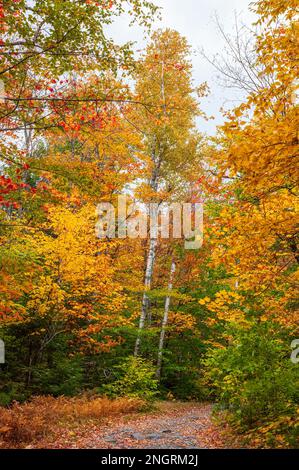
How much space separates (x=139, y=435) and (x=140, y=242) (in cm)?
1271

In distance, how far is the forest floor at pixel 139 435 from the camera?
22.9 ft

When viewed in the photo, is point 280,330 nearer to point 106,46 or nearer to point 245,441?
point 245,441

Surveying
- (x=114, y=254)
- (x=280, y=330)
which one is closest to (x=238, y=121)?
(x=280, y=330)

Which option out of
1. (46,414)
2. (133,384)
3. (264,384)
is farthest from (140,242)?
(264,384)

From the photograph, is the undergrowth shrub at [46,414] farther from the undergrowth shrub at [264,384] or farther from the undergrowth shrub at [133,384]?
the undergrowth shrub at [264,384]

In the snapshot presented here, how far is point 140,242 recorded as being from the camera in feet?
65.5

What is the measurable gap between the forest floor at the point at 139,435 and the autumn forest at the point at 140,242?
0.06m

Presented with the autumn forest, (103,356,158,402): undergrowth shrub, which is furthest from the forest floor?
(103,356,158,402): undergrowth shrub

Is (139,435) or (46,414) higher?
(46,414)

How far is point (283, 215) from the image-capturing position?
5.55m

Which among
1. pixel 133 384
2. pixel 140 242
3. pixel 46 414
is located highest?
pixel 140 242

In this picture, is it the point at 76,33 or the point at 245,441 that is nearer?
the point at 76,33

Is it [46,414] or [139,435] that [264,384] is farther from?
[46,414]

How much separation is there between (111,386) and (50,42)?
10.9 metres
